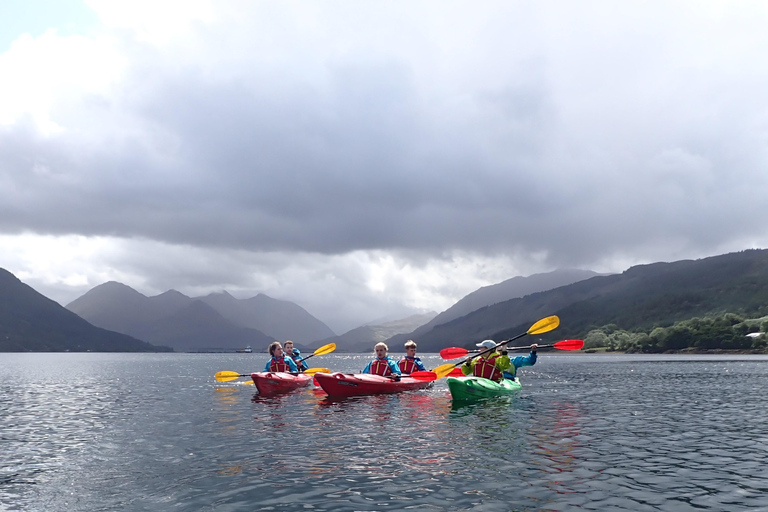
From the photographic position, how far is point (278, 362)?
42.0 m

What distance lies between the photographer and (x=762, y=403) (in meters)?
34.2

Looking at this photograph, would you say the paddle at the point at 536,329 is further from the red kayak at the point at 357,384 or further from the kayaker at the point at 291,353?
the kayaker at the point at 291,353

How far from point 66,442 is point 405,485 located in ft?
50.4

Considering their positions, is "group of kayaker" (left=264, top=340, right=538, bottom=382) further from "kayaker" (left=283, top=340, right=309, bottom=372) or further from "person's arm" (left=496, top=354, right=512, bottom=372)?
"kayaker" (left=283, top=340, right=309, bottom=372)

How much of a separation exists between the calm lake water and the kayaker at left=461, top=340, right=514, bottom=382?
3.61 m

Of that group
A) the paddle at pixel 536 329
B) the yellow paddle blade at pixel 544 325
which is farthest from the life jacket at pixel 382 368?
the yellow paddle blade at pixel 544 325

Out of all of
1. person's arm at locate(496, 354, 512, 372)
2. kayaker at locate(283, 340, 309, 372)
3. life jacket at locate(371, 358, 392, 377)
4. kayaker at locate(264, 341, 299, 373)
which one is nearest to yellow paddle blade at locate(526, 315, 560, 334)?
person's arm at locate(496, 354, 512, 372)

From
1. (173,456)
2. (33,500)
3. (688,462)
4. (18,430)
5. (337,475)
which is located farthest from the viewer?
(18,430)

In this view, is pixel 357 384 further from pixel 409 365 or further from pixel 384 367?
pixel 409 365

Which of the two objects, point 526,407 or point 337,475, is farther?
point 526,407

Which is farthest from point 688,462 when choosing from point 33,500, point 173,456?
point 33,500

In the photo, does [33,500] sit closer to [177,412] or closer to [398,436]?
[398,436]

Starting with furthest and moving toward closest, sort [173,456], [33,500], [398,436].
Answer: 1. [398,436]
2. [173,456]
3. [33,500]

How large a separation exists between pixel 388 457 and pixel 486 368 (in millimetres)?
19748
